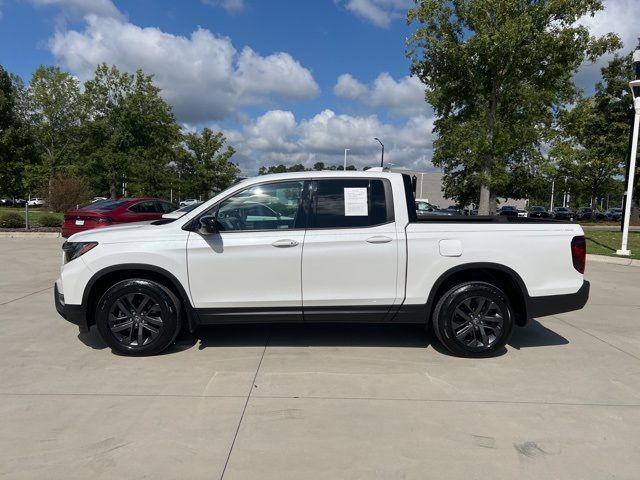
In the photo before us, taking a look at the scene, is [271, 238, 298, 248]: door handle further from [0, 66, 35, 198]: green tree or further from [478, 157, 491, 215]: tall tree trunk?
[0, 66, 35, 198]: green tree

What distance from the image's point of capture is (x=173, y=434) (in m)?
3.28

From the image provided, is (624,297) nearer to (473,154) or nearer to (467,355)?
(467,355)

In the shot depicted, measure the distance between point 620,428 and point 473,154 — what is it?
16535 millimetres

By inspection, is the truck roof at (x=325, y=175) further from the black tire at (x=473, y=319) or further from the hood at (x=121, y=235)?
the black tire at (x=473, y=319)

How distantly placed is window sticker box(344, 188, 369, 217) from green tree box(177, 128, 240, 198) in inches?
1427

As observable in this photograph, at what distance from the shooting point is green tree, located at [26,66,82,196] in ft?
134

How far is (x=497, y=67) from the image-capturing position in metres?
17.5

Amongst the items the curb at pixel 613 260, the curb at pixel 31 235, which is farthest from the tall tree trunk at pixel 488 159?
the curb at pixel 31 235

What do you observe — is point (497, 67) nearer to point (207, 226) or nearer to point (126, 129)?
point (207, 226)

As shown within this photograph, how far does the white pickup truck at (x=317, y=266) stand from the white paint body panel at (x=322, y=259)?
1 centimetres

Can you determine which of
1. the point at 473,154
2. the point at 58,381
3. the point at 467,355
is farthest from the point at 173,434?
the point at 473,154

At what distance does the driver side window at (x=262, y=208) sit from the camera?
4.69 metres

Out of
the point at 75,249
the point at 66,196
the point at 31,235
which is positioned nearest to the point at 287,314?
the point at 75,249

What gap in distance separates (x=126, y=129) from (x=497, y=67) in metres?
20.1
